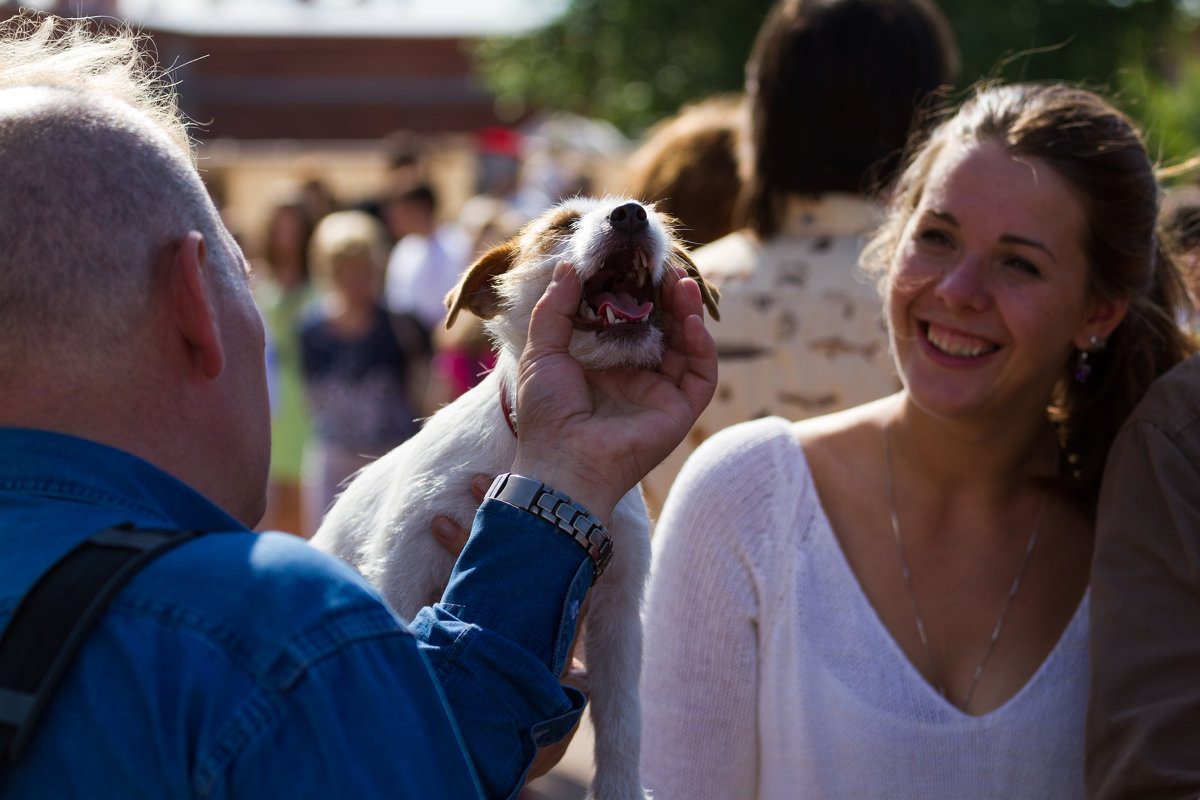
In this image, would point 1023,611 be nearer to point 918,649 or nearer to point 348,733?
point 918,649

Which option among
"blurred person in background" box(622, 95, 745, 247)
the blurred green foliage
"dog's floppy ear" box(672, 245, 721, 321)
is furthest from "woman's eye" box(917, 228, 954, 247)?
the blurred green foliage

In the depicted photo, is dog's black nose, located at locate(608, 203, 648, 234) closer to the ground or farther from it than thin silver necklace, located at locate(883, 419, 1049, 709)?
farther from it

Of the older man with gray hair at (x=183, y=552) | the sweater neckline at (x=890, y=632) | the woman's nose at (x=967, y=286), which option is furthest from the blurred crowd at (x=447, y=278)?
the older man with gray hair at (x=183, y=552)

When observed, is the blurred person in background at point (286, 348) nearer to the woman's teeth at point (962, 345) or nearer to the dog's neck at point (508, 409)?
the dog's neck at point (508, 409)

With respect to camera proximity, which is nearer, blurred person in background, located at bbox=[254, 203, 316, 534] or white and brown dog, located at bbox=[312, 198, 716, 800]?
white and brown dog, located at bbox=[312, 198, 716, 800]

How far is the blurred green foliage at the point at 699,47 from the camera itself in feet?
69.2

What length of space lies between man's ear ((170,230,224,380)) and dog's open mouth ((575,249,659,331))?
2.89ft

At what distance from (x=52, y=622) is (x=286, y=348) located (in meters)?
6.97

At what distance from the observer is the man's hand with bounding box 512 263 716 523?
1564 mm

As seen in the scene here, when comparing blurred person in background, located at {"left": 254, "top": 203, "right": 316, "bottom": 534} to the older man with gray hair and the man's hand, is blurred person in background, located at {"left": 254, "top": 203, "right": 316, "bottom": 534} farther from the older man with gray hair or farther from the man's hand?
the older man with gray hair

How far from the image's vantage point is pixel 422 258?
9047mm

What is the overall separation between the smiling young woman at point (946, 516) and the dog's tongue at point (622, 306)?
1.50ft

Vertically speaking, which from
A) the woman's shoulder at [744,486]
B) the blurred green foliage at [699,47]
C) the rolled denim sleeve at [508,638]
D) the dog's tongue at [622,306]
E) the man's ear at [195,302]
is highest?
the man's ear at [195,302]

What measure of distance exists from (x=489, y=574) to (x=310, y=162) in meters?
19.3
